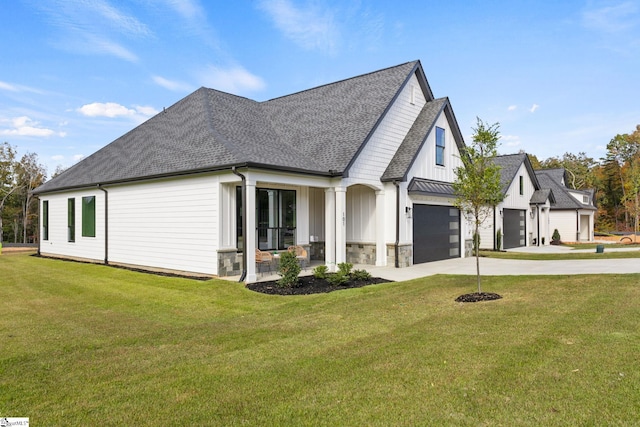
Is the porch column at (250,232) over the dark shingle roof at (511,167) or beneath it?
beneath

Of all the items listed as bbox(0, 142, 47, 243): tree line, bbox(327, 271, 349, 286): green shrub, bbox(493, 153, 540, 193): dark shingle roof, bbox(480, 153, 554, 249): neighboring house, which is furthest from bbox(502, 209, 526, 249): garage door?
bbox(0, 142, 47, 243): tree line

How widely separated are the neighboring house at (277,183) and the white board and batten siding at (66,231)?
0.09 m

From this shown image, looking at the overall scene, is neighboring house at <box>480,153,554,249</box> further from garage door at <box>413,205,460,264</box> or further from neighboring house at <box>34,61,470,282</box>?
garage door at <box>413,205,460,264</box>

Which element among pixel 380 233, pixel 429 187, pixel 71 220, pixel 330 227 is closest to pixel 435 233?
pixel 429 187

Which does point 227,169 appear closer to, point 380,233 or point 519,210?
point 380,233

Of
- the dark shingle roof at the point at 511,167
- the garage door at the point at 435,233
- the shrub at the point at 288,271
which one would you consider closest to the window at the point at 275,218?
the shrub at the point at 288,271

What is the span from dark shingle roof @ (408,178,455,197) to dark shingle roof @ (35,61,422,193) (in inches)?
111

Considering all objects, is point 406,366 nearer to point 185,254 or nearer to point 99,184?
point 185,254

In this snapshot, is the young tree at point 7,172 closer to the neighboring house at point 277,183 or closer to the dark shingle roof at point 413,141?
the neighboring house at point 277,183

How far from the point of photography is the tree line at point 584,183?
38562 mm

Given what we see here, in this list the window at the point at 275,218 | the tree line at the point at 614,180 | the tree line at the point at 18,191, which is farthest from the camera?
the tree line at the point at 614,180

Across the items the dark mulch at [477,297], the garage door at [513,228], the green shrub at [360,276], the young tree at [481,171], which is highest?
the young tree at [481,171]

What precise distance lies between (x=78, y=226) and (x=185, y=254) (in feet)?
28.0

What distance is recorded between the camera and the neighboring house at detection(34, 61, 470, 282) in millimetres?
12648
